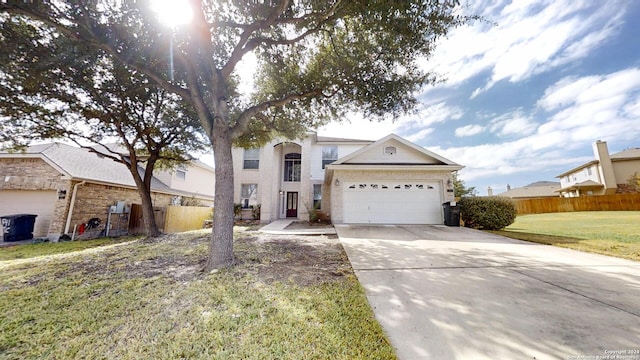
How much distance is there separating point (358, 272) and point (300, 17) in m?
6.16

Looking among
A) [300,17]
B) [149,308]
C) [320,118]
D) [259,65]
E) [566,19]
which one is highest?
[566,19]

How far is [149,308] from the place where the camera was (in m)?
3.13

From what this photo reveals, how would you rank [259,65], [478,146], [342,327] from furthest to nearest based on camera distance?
[478,146], [259,65], [342,327]

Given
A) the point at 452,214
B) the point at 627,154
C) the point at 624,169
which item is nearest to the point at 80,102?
the point at 452,214

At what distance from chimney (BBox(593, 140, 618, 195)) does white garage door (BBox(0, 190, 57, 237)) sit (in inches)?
1894

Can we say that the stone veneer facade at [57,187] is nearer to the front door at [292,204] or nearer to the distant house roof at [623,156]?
the front door at [292,204]

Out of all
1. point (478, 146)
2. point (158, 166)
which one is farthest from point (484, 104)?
point (158, 166)

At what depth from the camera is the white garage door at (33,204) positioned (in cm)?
1100

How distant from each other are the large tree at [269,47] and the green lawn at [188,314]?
1281 millimetres

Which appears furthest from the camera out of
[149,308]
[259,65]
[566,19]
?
[259,65]

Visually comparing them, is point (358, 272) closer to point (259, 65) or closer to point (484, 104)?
point (259, 65)

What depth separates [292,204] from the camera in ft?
58.4

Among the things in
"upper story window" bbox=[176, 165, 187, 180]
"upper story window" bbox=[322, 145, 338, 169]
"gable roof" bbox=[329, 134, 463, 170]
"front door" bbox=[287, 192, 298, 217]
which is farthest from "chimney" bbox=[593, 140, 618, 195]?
"upper story window" bbox=[176, 165, 187, 180]

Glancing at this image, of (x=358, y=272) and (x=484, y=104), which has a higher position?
(x=484, y=104)
